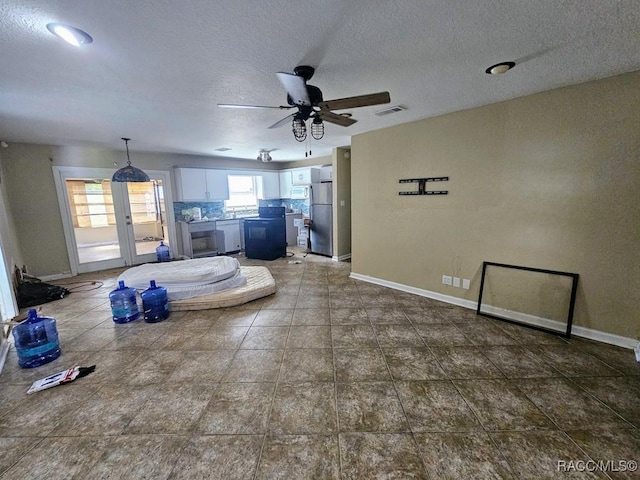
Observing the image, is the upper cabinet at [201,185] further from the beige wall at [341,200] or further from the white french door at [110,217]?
the beige wall at [341,200]

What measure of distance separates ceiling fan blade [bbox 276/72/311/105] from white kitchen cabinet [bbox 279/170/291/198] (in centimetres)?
546

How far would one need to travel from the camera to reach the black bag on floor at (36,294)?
12.1 feet

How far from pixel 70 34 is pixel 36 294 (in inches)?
154

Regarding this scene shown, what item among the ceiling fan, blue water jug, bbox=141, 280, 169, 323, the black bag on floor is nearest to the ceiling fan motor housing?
the ceiling fan

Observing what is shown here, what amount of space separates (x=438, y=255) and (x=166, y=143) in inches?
193

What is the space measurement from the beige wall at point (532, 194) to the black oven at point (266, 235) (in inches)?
115

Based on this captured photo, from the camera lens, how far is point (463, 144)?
10.5ft

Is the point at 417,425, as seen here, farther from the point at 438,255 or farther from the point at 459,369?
the point at 438,255

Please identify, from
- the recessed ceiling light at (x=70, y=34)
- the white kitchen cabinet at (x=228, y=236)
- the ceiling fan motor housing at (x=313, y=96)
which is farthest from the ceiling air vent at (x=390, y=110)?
the white kitchen cabinet at (x=228, y=236)

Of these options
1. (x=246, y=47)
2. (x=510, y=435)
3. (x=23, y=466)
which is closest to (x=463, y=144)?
(x=246, y=47)

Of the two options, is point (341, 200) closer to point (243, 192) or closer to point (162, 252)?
point (243, 192)

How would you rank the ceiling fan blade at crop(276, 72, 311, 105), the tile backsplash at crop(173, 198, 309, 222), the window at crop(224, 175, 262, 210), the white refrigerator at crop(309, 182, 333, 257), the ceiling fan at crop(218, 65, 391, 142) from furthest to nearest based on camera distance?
the window at crop(224, 175, 262, 210) → the tile backsplash at crop(173, 198, 309, 222) → the white refrigerator at crop(309, 182, 333, 257) → the ceiling fan at crop(218, 65, 391, 142) → the ceiling fan blade at crop(276, 72, 311, 105)

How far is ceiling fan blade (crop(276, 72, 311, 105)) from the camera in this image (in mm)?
1717

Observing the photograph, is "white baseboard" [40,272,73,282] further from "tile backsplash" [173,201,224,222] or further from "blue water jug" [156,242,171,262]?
"tile backsplash" [173,201,224,222]
